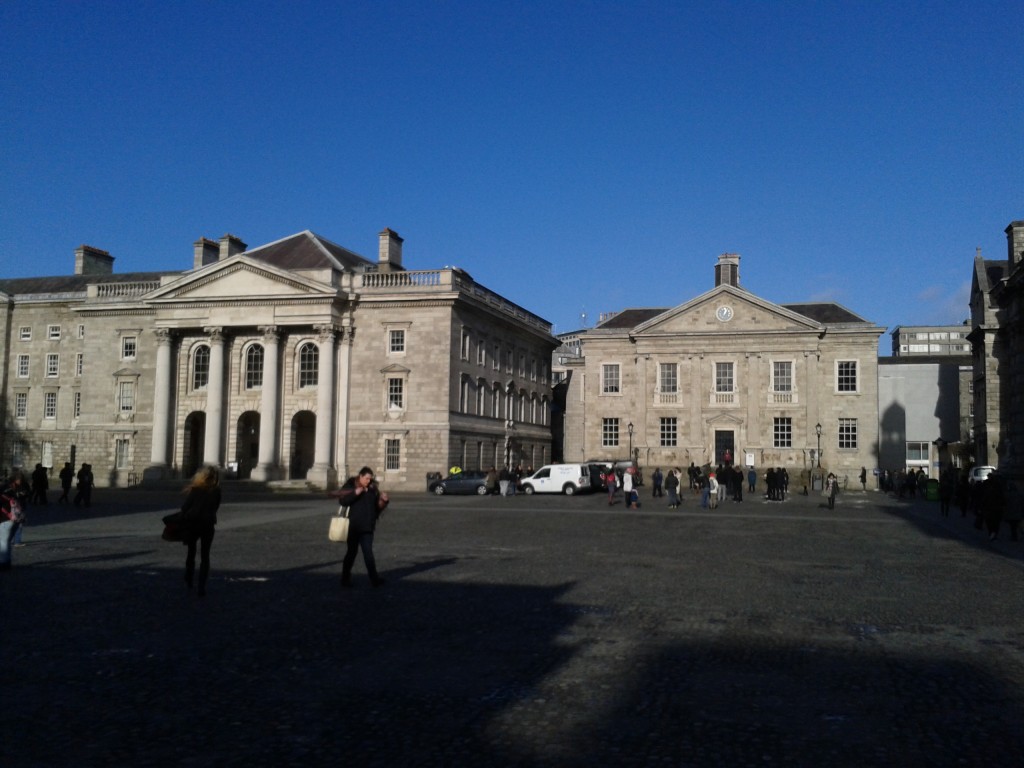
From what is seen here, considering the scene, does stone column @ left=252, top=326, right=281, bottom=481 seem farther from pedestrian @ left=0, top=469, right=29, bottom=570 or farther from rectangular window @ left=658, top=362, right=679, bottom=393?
pedestrian @ left=0, top=469, right=29, bottom=570

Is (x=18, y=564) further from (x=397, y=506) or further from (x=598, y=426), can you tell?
(x=598, y=426)

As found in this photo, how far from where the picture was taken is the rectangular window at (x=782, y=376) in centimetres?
5816

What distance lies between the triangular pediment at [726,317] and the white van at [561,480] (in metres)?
15.1

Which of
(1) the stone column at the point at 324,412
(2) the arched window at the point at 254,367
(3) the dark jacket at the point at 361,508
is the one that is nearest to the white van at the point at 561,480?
(1) the stone column at the point at 324,412

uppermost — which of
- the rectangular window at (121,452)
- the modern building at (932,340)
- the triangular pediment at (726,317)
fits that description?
the modern building at (932,340)

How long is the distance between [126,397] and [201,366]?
19.1 ft

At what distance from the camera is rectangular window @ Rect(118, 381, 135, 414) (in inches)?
2248

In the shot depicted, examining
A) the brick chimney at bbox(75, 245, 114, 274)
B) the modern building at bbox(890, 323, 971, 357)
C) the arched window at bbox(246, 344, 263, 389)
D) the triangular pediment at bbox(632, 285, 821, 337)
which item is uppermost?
the modern building at bbox(890, 323, 971, 357)

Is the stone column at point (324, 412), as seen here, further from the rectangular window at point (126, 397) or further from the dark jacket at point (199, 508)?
the dark jacket at point (199, 508)

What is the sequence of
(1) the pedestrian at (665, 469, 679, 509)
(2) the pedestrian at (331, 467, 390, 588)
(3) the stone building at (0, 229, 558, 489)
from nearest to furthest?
(2) the pedestrian at (331, 467, 390, 588) < (1) the pedestrian at (665, 469, 679, 509) < (3) the stone building at (0, 229, 558, 489)

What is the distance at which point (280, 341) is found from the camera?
52.9 m

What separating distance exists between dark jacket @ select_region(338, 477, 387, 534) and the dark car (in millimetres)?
33014

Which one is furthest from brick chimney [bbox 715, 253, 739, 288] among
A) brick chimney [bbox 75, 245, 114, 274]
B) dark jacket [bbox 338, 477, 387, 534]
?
dark jacket [bbox 338, 477, 387, 534]

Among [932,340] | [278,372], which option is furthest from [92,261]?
[932,340]
